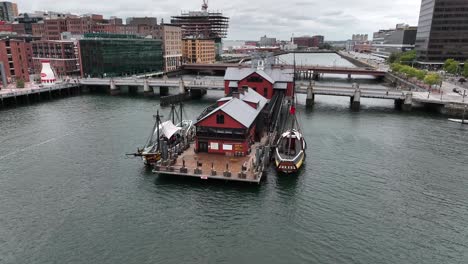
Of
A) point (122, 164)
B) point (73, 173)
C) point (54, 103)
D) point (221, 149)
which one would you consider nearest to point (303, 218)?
point (221, 149)

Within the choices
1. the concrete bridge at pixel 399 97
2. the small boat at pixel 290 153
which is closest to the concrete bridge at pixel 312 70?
the concrete bridge at pixel 399 97

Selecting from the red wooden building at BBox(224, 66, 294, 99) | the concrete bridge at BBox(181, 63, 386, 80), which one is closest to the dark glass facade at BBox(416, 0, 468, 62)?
the concrete bridge at BBox(181, 63, 386, 80)

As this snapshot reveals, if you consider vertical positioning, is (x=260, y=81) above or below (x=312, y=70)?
above

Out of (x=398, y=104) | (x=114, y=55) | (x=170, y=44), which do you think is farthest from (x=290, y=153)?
(x=170, y=44)

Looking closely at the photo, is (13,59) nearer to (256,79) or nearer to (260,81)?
(256,79)

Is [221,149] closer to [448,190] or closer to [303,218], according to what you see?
[303,218]

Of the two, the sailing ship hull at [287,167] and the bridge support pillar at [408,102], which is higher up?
the bridge support pillar at [408,102]

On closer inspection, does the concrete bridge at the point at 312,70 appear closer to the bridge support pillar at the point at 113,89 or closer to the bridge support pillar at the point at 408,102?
the bridge support pillar at the point at 113,89
